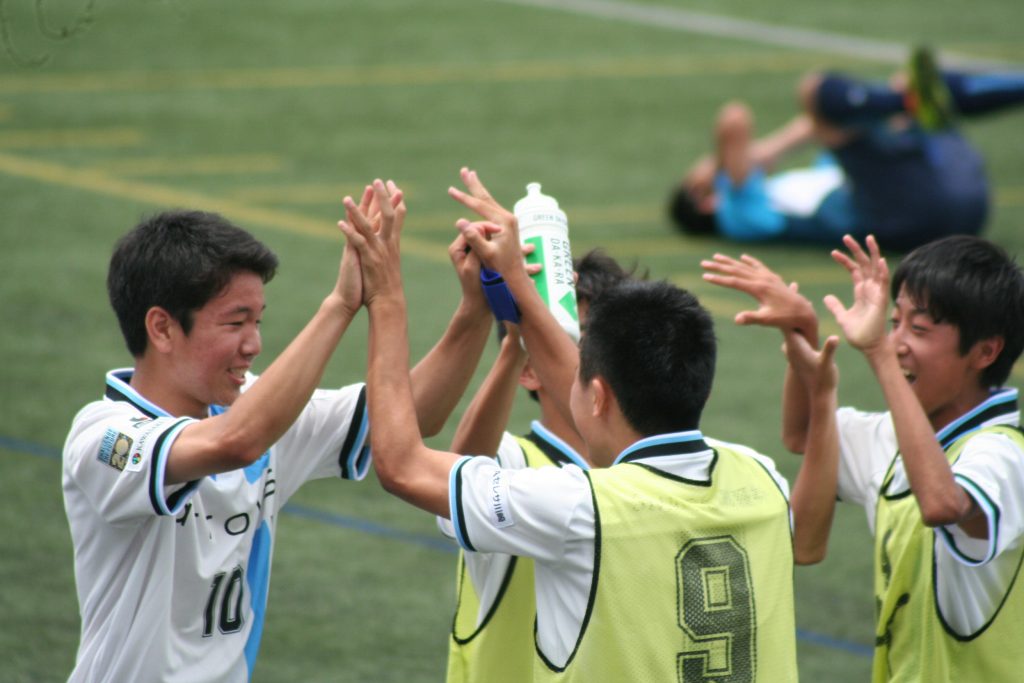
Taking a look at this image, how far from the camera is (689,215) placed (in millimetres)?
12648

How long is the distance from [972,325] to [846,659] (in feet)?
8.74

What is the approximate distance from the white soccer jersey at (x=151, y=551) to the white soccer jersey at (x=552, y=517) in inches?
28.6

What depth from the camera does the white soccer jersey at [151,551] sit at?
365 cm

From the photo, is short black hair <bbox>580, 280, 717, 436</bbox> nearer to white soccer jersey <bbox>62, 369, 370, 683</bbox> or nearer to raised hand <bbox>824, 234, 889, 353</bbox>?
raised hand <bbox>824, 234, 889, 353</bbox>

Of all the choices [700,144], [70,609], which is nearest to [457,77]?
[700,144]

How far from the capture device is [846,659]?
6344 millimetres

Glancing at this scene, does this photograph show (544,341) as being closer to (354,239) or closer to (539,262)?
(539,262)

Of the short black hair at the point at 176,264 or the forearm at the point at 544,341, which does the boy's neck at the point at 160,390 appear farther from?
the forearm at the point at 544,341

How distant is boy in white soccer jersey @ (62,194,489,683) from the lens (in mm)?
3596

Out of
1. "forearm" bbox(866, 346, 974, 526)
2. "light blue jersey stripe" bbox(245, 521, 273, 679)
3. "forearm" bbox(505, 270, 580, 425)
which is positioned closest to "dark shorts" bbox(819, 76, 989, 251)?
"forearm" bbox(866, 346, 974, 526)

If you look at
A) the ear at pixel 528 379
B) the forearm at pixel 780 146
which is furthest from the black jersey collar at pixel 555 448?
the forearm at pixel 780 146

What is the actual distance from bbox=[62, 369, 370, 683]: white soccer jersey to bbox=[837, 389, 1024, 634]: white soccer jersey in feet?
5.69

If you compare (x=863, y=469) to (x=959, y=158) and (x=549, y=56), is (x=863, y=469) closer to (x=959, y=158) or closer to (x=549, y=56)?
(x=959, y=158)

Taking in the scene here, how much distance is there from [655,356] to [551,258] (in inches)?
21.9
